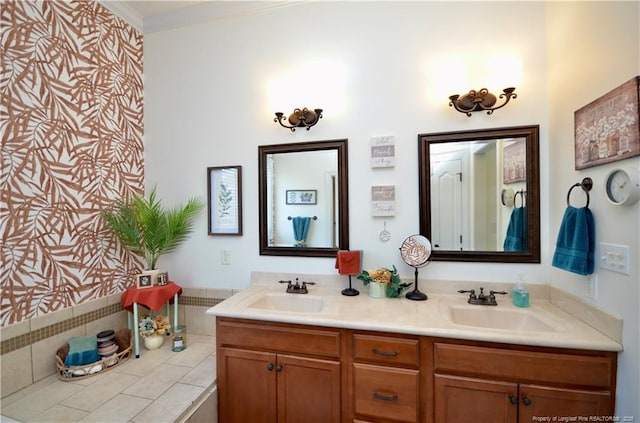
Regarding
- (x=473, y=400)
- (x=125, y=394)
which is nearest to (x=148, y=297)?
(x=125, y=394)

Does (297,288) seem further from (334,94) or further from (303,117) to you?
(334,94)

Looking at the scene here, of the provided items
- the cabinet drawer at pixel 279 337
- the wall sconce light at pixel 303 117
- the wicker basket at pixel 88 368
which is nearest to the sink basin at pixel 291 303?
the cabinet drawer at pixel 279 337

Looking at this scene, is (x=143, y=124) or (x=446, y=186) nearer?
(x=446, y=186)

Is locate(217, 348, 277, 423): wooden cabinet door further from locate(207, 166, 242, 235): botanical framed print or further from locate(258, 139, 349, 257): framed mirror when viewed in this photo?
locate(207, 166, 242, 235): botanical framed print

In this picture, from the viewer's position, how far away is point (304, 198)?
2115 mm

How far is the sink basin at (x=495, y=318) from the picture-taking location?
1.57 m

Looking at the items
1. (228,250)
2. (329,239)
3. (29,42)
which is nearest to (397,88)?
(329,239)

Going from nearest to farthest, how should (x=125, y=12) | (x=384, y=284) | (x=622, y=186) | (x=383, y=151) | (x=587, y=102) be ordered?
(x=622, y=186)
(x=587, y=102)
(x=384, y=284)
(x=383, y=151)
(x=125, y=12)

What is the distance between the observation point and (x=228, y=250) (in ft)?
7.48

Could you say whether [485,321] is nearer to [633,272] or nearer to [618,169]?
[633,272]

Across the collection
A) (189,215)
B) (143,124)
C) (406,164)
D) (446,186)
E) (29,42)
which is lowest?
(189,215)

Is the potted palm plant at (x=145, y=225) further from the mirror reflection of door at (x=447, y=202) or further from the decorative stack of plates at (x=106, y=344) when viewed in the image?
the mirror reflection of door at (x=447, y=202)

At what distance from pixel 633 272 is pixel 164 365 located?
2597 mm

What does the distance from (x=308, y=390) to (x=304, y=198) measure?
1.23 m
